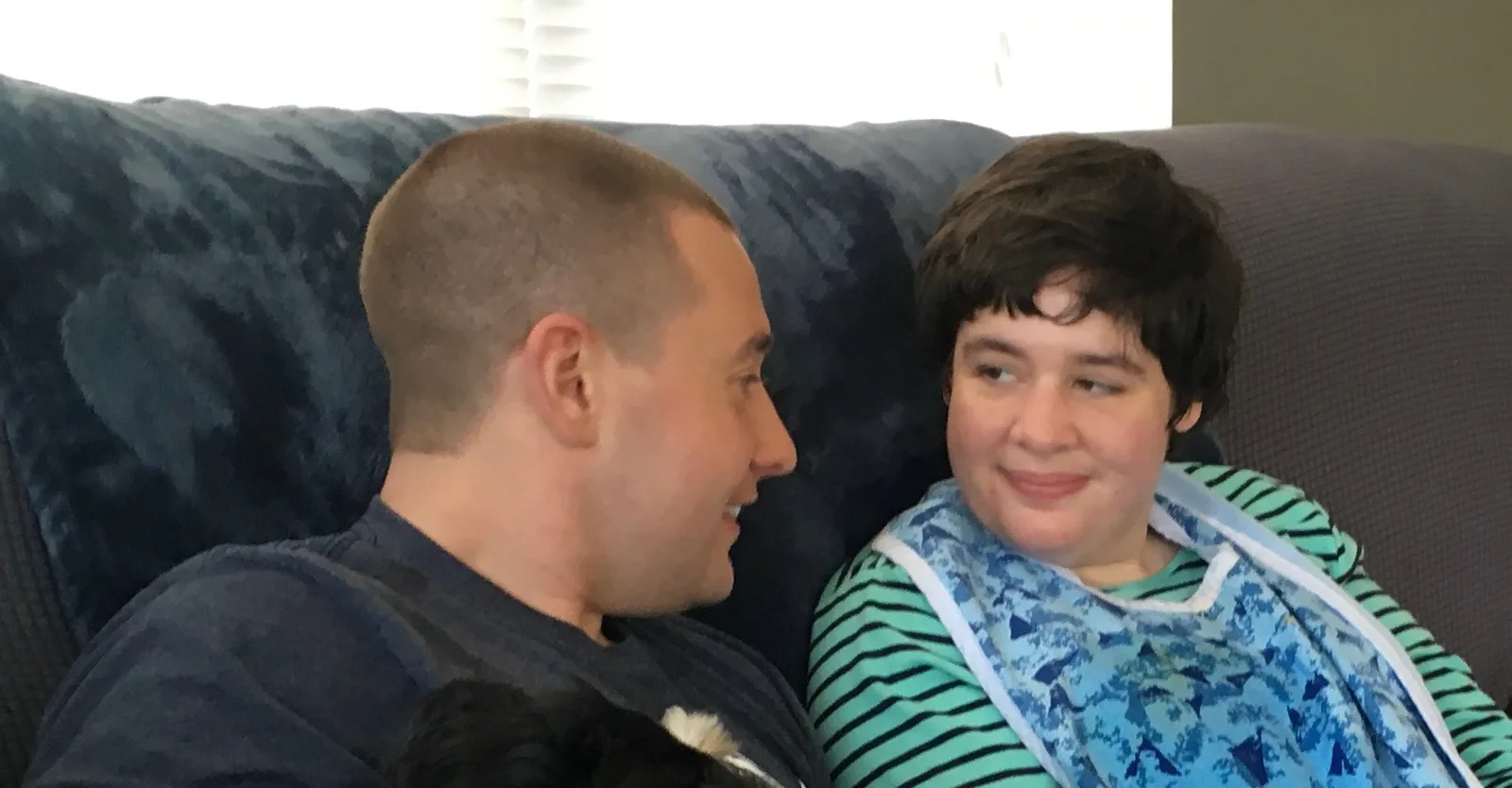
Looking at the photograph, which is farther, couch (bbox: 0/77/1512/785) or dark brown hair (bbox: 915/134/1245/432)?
dark brown hair (bbox: 915/134/1245/432)

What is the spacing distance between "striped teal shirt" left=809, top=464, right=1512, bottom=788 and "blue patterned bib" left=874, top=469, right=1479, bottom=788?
0.02 metres

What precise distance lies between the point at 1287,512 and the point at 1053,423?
378mm

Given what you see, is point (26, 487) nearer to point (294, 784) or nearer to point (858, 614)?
point (294, 784)

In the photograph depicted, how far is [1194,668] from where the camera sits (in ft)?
3.23

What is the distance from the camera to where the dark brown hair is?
1004 millimetres

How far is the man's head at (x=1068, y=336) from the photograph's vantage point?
1002 millimetres

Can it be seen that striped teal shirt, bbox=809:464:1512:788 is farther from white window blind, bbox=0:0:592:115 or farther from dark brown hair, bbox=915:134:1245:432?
white window blind, bbox=0:0:592:115

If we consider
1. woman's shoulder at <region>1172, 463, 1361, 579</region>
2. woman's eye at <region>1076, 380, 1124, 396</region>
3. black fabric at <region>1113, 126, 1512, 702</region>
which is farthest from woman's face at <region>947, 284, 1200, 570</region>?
black fabric at <region>1113, 126, 1512, 702</region>

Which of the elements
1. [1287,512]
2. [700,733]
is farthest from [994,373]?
[700,733]

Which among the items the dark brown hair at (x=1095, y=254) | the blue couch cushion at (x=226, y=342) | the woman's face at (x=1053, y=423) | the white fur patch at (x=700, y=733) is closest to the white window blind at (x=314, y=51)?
the blue couch cushion at (x=226, y=342)

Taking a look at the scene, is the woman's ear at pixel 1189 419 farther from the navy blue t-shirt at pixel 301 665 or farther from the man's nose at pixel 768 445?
the navy blue t-shirt at pixel 301 665

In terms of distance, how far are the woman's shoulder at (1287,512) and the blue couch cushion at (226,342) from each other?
0.40m

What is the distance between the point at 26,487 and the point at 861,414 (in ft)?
2.07

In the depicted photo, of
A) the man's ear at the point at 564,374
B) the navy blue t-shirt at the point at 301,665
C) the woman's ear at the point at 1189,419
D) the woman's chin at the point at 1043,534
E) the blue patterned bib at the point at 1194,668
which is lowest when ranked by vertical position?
the blue patterned bib at the point at 1194,668
